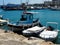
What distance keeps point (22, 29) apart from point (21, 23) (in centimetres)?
197

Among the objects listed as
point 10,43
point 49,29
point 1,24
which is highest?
point 10,43

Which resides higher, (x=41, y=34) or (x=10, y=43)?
(x=10, y=43)

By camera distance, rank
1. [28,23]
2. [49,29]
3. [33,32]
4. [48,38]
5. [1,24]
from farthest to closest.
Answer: [1,24] → [28,23] → [49,29] → [33,32] → [48,38]

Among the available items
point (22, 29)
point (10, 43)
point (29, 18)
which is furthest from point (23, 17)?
point (10, 43)

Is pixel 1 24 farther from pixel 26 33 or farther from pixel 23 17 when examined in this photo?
pixel 26 33

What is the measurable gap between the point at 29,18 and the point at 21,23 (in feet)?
7.79

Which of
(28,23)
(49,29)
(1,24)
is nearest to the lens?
(49,29)

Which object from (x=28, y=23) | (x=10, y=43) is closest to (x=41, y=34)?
(x=28, y=23)

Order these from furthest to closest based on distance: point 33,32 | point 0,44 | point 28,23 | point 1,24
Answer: point 1,24 → point 28,23 → point 33,32 → point 0,44

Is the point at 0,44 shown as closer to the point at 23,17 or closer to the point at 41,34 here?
the point at 41,34

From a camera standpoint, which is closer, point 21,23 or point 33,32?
point 33,32

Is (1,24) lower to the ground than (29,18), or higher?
lower

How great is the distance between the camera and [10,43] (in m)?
21.1

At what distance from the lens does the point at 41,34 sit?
3534 centimetres
